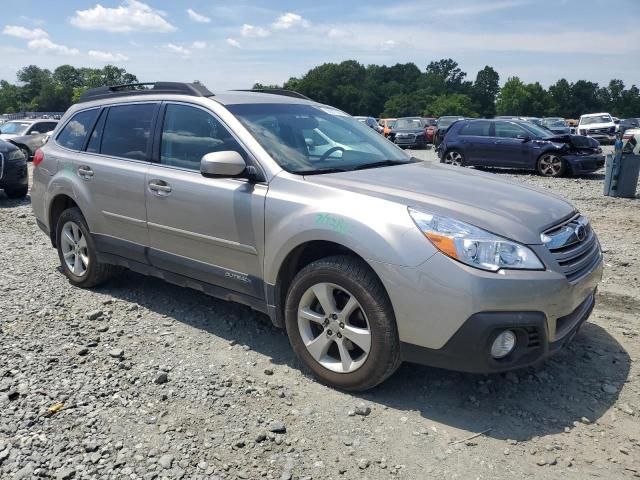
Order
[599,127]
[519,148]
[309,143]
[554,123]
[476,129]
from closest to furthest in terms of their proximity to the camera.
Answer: [309,143]
[519,148]
[476,129]
[554,123]
[599,127]

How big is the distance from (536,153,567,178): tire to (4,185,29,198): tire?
1193 centimetres

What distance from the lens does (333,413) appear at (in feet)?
10.3

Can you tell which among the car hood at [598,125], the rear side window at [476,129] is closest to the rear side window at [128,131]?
the rear side window at [476,129]

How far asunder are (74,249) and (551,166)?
40.4ft

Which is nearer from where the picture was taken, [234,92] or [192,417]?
[192,417]

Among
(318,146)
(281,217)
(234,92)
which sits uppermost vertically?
(234,92)

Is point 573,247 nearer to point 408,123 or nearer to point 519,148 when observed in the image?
point 519,148

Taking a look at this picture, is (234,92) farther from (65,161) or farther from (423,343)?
(423,343)

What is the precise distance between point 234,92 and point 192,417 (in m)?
2.57

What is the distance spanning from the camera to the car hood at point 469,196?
299cm

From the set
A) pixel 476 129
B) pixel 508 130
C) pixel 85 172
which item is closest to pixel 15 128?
pixel 476 129

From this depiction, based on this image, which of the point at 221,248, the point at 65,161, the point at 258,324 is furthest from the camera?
the point at 65,161

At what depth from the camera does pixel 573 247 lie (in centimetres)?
324

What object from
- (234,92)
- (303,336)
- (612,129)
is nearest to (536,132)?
(234,92)
